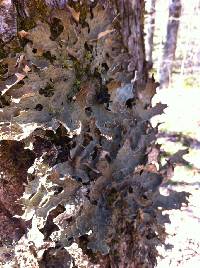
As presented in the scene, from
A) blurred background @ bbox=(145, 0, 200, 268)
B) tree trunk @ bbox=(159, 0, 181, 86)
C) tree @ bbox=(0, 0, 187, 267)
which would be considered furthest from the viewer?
tree trunk @ bbox=(159, 0, 181, 86)

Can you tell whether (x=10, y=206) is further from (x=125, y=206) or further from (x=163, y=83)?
(x=163, y=83)

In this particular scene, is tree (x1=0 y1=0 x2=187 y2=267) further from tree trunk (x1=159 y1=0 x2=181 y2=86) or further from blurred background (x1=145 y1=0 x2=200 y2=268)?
tree trunk (x1=159 y1=0 x2=181 y2=86)

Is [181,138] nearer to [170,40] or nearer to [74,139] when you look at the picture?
[170,40]

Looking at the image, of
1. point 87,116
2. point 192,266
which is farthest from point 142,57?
point 192,266

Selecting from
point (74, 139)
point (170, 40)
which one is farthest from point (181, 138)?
point (74, 139)

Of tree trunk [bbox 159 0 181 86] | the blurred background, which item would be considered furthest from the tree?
tree trunk [bbox 159 0 181 86]
